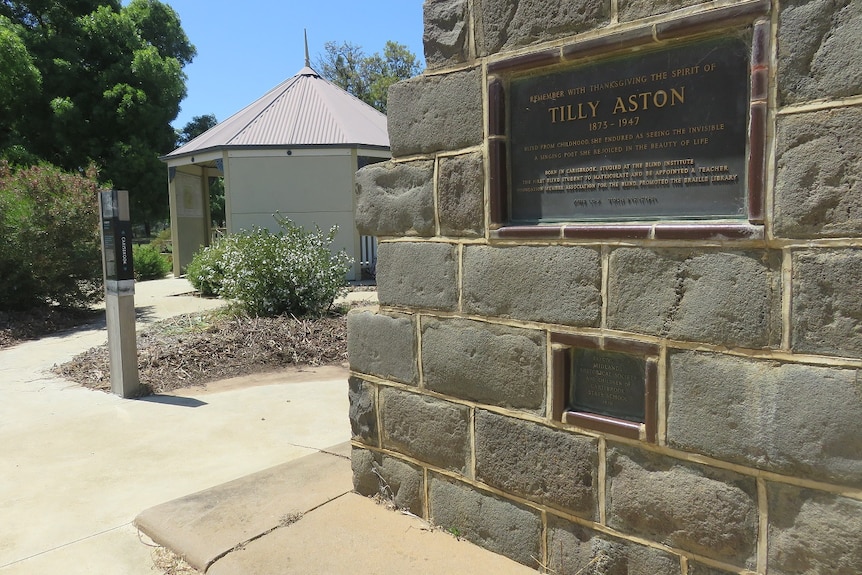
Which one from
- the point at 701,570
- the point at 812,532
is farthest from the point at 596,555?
the point at 812,532

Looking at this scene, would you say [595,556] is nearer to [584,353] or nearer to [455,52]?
[584,353]

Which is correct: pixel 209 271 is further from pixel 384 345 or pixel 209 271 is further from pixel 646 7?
pixel 646 7

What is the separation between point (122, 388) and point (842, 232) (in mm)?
5866

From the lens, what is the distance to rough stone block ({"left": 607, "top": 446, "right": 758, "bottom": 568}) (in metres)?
2.09

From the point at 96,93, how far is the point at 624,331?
24.2m

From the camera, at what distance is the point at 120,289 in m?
5.91

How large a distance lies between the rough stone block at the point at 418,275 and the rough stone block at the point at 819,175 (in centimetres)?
137

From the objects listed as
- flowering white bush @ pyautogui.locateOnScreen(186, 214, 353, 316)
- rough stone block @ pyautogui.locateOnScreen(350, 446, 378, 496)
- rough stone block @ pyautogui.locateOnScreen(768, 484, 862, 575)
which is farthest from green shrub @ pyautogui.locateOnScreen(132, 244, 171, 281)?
rough stone block @ pyautogui.locateOnScreen(768, 484, 862, 575)

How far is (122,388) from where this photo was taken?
5.88m

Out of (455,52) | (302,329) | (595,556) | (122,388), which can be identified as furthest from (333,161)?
(595,556)

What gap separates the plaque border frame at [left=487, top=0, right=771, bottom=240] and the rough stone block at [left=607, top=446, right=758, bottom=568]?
0.83 metres

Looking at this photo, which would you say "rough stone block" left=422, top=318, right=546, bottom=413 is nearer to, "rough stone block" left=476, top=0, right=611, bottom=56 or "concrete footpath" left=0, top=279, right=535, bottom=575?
"concrete footpath" left=0, top=279, right=535, bottom=575

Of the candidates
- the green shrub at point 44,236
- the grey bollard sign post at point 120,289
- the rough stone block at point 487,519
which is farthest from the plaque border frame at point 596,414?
the green shrub at point 44,236

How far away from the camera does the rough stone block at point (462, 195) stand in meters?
2.76
